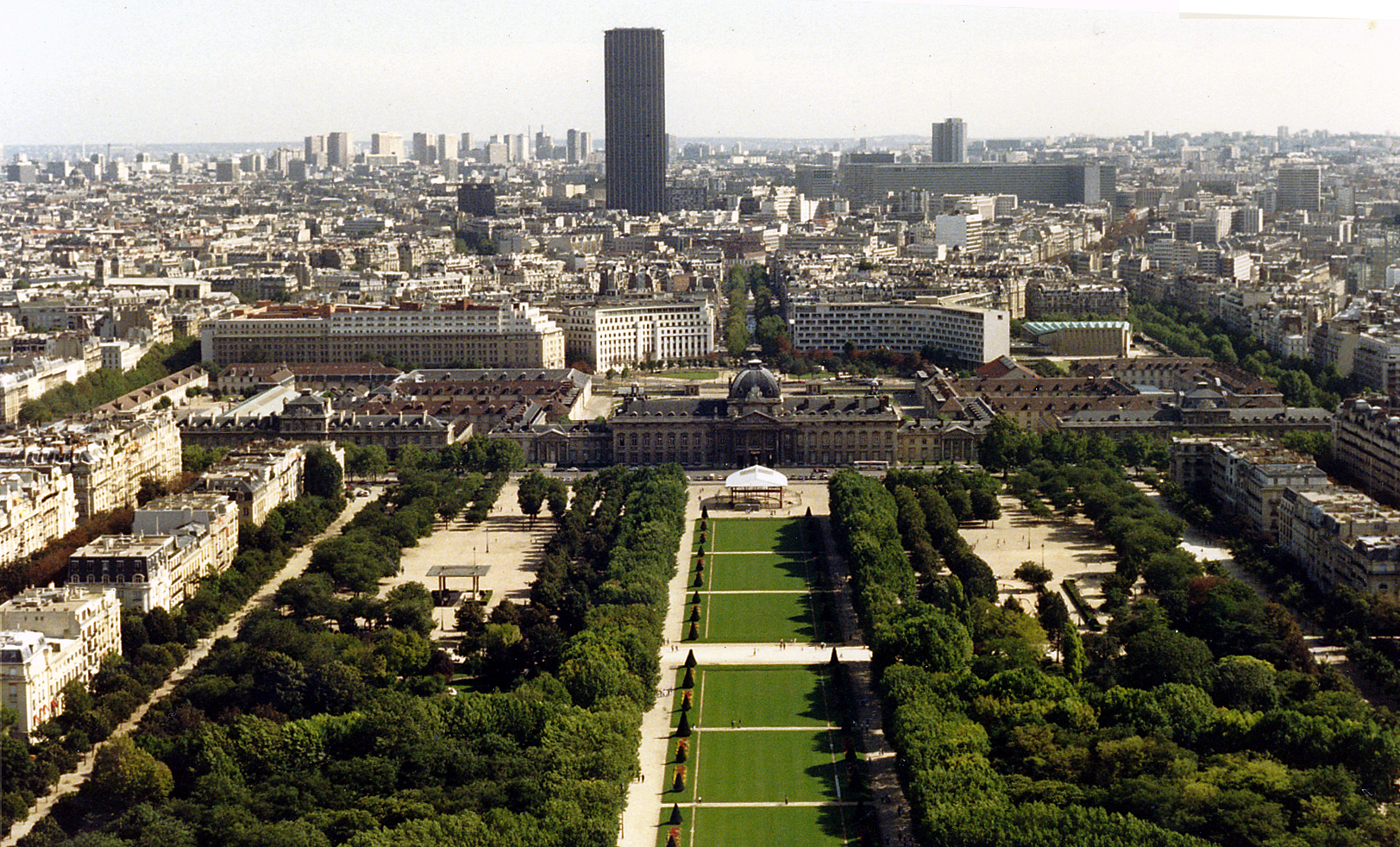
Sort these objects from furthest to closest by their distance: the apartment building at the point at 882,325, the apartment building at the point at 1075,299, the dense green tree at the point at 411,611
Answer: the apartment building at the point at 1075,299, the apartment building at the point at 882,325, the dense green tree at the point at 411,611

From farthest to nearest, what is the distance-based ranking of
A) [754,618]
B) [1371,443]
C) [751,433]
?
[751,433] < [1371,443] < [754,618]

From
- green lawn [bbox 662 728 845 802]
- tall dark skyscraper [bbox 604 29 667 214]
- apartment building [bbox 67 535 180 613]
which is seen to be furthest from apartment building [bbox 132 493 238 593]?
tall dark skyscraper [bbox 604 29 667 214]

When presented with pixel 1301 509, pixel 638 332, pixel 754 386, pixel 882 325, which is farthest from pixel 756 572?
pixel 882 325

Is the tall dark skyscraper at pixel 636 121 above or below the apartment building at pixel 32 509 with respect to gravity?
above

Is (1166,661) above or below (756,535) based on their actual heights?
above

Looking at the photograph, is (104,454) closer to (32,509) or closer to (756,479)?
(32,509)

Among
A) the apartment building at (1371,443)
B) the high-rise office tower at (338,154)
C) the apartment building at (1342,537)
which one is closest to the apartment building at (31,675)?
the apartment building at (1342,537)

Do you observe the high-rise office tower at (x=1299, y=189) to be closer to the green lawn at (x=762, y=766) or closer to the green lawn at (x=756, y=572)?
the green lawn at (x=756, y=572)
